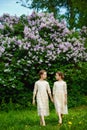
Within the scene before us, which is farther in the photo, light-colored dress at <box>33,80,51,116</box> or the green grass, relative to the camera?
light-colored dress at <box>33,80,51,116</box>

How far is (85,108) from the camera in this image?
73.5ft

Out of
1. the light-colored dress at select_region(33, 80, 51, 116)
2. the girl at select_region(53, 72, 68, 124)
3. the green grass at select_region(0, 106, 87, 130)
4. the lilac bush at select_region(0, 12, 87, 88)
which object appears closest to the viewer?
the green grass at select_region(0, 106, 87, 130)

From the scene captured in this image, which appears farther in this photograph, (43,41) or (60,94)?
(43,41)

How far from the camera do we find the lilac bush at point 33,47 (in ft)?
75.6

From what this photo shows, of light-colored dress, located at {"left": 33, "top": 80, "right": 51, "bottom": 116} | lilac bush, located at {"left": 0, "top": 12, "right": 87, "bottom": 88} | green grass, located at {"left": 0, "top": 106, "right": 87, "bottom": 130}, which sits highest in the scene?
lilac bush, located at {"left": 0, "top": 12, "right": 87, "bottom": 88}

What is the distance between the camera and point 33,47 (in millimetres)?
23688

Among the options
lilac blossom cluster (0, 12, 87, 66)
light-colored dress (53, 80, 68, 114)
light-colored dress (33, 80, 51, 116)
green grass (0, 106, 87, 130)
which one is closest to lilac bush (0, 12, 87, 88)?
lilac blossom cluster (0, 12, 87, 66)

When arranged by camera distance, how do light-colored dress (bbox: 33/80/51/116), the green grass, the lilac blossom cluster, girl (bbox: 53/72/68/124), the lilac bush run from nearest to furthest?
1. the green grass
2. light-colored dress (bbox: 33/80/51/116)
3. girl (bbox: 53/72/68/124)
4. the lilac bush
5. the lilac blossom cluster

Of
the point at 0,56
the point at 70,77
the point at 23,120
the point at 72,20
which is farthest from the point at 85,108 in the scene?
the point at 72,20

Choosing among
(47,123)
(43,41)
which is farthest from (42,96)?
(43,41)

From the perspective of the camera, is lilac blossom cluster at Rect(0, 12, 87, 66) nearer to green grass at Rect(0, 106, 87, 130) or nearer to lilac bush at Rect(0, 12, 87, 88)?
lilac bush at Rect(0, 12, 87, 88)

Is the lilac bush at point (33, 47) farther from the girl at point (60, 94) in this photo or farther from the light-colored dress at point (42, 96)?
the light-colored dress at point (42, 96)

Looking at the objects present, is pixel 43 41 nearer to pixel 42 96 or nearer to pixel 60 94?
pixel 60 94

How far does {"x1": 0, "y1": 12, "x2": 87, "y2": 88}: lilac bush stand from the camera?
2303 centimetres
